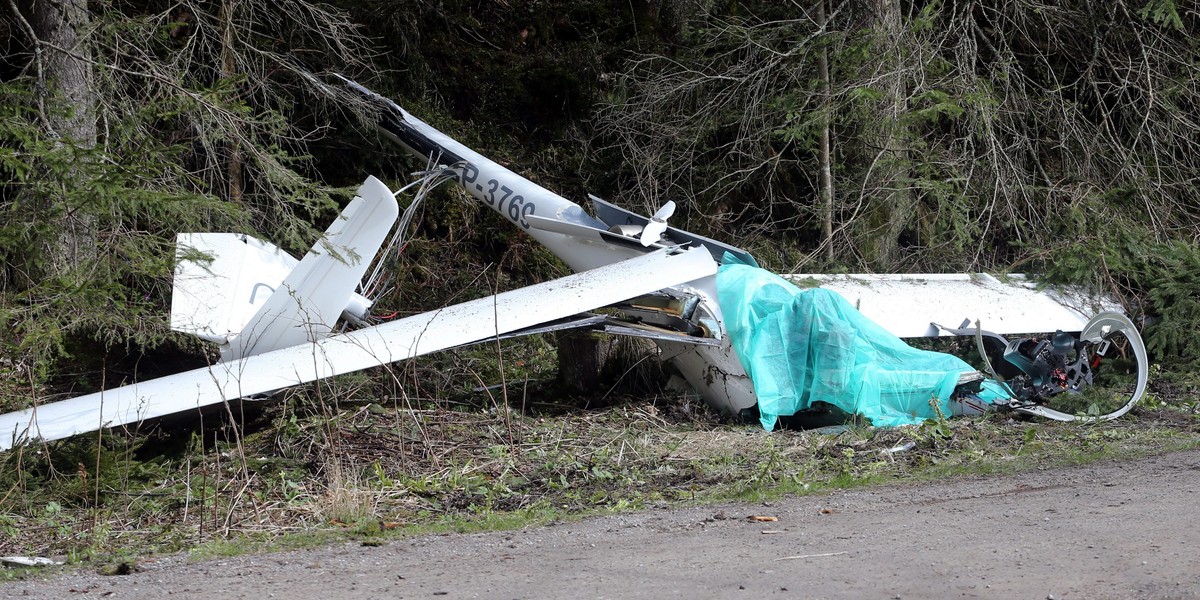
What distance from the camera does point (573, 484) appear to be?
582 centimetres

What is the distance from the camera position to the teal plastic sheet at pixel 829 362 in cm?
695

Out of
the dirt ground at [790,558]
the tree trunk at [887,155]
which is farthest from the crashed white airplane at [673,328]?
the tree trunk at [887,155]

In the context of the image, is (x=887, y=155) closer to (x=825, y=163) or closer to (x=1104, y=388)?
(x=825, y=163)

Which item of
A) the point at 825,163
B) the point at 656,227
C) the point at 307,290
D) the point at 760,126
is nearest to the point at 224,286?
the point at 307,290

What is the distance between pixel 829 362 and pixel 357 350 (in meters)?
3.32

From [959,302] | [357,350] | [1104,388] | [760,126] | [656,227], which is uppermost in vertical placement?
[760,126]

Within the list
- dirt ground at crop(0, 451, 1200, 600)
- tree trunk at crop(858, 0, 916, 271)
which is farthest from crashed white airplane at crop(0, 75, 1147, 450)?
tree trunk at crop(858, 0, 916, 271)

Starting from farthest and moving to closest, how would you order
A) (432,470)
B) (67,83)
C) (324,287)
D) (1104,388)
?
(1104,388), (67,83), (324,287), (432,470)

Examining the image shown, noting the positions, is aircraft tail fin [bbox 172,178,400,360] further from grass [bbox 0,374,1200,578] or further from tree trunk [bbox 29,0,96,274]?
tree trunk [bbox 29,0,96,274]

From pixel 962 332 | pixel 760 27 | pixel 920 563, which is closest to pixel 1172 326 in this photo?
pixel 962 332

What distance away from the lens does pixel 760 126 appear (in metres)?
11.8

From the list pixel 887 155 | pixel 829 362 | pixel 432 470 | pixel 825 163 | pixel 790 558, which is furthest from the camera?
pixel 825 163

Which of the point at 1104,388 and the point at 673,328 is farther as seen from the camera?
the point at 1104,388

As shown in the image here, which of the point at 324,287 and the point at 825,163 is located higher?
the point at 825,163
